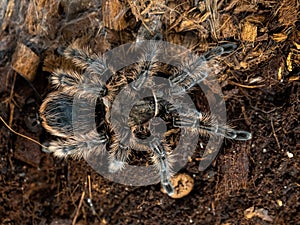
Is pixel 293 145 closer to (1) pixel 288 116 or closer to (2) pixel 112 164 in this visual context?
(1) pixel 288 116

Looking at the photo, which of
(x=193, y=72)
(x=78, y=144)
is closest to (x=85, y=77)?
(x=78, y=144)

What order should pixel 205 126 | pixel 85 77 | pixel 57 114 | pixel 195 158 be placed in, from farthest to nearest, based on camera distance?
1. pixel 195 158
2. pixel 85 77
3. pixel 205 126
4. pixel 57 114

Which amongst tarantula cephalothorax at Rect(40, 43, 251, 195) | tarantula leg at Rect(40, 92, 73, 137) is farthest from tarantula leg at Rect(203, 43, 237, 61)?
tarantula leg at Rect(40, 92, 73, 137)

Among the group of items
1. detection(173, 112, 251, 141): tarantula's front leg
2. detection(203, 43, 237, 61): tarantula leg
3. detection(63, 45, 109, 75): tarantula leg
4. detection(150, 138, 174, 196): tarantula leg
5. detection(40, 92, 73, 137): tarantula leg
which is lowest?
detection(150, 138, 174, 196): tarantula leg

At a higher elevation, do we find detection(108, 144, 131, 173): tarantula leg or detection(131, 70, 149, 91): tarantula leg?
detection(131, 70, 149, 91): tarantula leg

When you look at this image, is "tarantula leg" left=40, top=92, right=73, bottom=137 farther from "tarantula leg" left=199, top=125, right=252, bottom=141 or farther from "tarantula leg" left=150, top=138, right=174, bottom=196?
"tarantula leg" left=199, top=125, right=252, bottom=141

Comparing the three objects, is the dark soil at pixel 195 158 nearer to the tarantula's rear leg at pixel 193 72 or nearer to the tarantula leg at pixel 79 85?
the tarantula's rear leg at pixel 193 72

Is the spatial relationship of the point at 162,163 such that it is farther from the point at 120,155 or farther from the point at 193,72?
the point at 193,72
